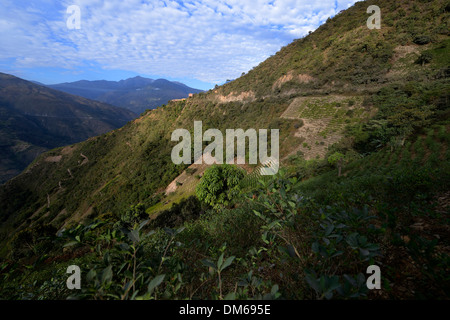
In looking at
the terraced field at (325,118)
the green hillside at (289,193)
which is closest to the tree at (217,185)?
the green hillside at (289,193)

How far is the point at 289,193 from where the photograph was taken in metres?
2.28

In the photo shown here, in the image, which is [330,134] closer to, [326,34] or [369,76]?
[369,76]

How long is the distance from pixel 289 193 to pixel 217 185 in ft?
44.1

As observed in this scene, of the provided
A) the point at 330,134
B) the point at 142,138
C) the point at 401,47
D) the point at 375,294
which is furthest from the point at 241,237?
the point at 142,138

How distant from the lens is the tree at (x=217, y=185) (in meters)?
15.6

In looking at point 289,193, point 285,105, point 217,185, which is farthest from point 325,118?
point 289,193

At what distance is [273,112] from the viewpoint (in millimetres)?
31438

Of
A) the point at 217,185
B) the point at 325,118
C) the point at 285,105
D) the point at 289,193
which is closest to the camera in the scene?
the point at 289,193

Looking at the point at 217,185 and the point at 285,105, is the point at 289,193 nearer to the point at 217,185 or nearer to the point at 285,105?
the point at 217,185

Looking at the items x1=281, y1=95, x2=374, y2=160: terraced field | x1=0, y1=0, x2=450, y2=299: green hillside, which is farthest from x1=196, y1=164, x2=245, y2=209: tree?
x1=281, y1=95, x2=374, y2=160: terraced field

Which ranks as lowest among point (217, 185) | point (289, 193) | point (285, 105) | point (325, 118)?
point (217, 185)

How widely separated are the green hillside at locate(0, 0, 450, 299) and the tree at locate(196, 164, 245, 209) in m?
0.93

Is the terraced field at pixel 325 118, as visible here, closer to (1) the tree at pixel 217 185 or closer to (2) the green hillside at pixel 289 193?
(2) the green hillside at pixel 289 193

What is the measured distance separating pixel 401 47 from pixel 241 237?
36309 mm
